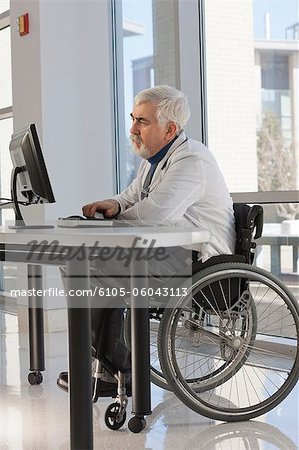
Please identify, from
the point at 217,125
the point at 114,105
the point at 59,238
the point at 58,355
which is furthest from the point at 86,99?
the point at 59,238

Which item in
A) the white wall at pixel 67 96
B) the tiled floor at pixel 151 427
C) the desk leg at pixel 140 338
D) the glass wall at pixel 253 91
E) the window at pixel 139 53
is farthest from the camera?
the white wall at pixel 67 96

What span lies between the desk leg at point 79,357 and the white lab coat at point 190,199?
0.51 m

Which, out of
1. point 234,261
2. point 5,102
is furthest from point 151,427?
point 5,102

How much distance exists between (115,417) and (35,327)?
83cm

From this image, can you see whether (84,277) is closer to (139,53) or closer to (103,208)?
(103,208)

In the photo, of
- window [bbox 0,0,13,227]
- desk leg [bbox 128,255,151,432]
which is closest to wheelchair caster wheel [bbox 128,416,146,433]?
desk leg [bbox 128,255,151,432]

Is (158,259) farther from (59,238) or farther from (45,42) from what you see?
(45,42)

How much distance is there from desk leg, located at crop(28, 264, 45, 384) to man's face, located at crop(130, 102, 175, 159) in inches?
32.7

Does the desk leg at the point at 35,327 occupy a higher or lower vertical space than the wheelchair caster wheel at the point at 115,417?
higher

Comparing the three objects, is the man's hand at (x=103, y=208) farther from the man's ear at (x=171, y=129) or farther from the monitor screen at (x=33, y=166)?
the man's ear at (x=171, y=129)

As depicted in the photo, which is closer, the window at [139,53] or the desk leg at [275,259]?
the desk leg at [275,259]

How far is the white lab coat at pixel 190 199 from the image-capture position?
2.58 m

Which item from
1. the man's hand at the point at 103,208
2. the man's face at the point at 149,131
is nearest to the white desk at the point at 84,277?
the man's hand at the point at 103,208

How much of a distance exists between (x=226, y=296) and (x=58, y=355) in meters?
1.62
